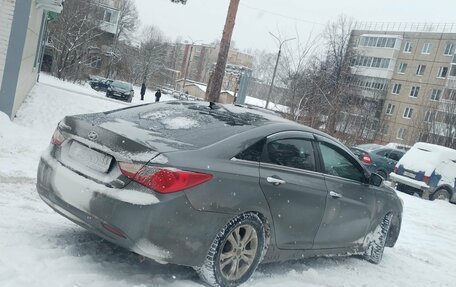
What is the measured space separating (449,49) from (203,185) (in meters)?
58.1

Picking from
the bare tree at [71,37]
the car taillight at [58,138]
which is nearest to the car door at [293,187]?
the car taillight at [58,138]

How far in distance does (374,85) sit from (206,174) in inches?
2357

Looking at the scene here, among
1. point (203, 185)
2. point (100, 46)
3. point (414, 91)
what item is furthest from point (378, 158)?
point (414, 91)

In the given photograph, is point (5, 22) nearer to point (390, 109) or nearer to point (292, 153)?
point (292, 153)

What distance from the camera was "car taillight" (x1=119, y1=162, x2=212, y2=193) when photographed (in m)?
3.32

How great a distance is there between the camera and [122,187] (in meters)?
3.40

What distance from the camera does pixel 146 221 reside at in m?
3.29

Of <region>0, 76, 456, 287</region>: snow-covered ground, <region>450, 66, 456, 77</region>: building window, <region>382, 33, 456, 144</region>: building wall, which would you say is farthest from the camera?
<region>382, 33, 456, 144</region>: building wall

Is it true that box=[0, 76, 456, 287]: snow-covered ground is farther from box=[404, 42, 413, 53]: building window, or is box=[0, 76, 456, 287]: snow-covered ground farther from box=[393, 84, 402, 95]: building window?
box=[404, 42, 413, 53]: building window

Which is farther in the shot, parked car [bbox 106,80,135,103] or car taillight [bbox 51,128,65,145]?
parked car [bbox 106,80,135,103]

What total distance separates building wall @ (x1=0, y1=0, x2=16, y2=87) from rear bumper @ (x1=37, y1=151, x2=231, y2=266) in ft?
22.3

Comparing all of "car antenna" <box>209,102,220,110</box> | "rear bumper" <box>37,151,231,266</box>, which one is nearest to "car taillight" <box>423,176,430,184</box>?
"car antenna" <box>209,102,220,110</box>

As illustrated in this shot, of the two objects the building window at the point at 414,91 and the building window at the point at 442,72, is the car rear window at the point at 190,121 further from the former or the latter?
the building window at the point at 414,91

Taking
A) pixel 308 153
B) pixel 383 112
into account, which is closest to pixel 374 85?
pixel 383 112
